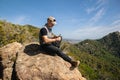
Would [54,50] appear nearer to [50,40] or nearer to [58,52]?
[58,52]

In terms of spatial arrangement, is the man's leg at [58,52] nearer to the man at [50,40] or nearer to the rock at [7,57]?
the man at [50,40]

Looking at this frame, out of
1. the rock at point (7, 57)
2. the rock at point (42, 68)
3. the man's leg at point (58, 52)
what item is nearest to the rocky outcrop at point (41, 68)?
the rock at point (42, 68)

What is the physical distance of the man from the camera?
10469 mm

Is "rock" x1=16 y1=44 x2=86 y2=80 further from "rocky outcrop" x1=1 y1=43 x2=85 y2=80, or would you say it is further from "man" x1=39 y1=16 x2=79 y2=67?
"man" x1=39 y1=16 x2=79 y2=67

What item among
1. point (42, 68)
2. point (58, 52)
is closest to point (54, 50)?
point (58, 52)

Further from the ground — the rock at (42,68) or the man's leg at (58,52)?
the man's leg at (58,52)

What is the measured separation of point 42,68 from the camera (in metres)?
10.4

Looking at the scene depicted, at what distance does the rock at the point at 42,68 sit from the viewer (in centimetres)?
1009

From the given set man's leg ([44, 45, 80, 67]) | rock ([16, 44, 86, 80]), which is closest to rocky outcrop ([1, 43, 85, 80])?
rock ([16, 44, 86, 80])

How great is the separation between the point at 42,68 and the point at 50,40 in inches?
63.7

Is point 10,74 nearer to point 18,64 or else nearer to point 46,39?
point 18,64

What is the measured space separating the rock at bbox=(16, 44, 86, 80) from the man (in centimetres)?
28

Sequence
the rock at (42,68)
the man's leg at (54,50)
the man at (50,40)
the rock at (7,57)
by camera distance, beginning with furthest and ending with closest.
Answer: the rock at (7,57), the man's leg at (54,50), the man at (50,40), the rock at (42,68)

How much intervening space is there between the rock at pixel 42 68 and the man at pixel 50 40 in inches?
11.0
